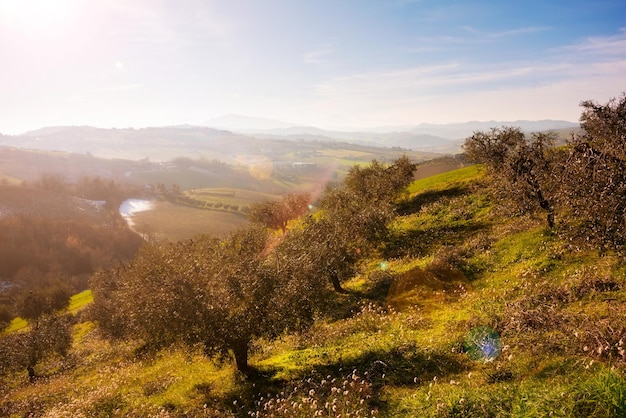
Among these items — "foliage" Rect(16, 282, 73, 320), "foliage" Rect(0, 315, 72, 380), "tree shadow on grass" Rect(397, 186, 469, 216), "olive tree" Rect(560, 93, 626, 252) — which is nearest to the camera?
"olive tree" Rect(560, 93, 626, 252)

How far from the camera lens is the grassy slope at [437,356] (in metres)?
11.6

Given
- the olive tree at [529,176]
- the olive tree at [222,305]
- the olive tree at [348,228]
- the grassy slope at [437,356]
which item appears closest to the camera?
the grassy slope at [437,356]

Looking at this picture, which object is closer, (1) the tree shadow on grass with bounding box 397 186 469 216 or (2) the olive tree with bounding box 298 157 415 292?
(2) the olive tree with bounding box 298 157 415 292

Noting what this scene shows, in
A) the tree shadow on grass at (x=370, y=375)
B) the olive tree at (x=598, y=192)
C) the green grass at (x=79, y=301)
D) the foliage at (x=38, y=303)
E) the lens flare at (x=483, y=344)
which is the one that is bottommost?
the green grass at (x=79, y=301)

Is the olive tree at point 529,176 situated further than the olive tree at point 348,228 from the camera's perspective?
No

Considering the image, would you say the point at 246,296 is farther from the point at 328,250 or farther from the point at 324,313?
the point at 328,250

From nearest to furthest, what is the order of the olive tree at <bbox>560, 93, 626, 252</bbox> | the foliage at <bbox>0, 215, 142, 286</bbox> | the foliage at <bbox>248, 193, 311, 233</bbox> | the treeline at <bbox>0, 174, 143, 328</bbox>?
the olive tree at <bbox>560, 93, 626, 252</bbox> → the foliage at <bbox>248, 193, 311, 233</bbox> → the treeline at <bbox>0, 174, 143, 328</bbox> → the foliage at <bbox>0, 215, 142, 286</bbox>

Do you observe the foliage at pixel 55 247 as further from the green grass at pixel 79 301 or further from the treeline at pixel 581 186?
the treeline at pixel 581 186

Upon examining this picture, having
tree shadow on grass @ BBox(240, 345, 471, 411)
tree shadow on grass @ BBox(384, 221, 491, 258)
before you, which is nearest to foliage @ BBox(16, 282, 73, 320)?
tree shadow on grass @ BBox(384, 221, 491, 258)

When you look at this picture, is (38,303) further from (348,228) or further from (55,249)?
(55,249)

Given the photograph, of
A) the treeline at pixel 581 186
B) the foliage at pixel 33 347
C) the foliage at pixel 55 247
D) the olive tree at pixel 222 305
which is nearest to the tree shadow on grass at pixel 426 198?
the treeline at pixel 581 186

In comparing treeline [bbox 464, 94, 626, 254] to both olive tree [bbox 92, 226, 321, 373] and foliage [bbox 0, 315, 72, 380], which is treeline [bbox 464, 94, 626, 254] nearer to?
olive tree [bbox 92, 226, 321, 373]

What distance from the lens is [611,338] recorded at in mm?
12281

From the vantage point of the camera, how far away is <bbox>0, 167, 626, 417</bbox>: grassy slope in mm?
11609
